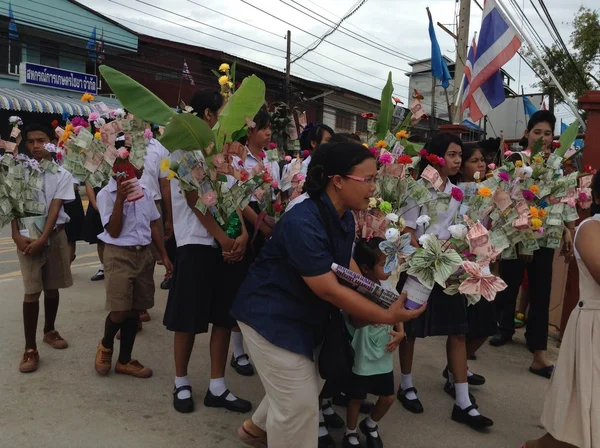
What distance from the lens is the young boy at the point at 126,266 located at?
147 inches

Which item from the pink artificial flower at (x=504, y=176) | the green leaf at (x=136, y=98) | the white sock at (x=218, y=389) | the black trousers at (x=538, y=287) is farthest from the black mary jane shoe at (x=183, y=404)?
the black trousers at (x=538, y=287)

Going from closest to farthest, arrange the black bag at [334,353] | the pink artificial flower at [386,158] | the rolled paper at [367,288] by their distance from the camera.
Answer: the rolled paper at [367,288], the black bag at [334,353], the pink artificial flower at [386,158]

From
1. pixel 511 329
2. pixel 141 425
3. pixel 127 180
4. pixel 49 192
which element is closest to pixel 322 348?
pixel 141 425

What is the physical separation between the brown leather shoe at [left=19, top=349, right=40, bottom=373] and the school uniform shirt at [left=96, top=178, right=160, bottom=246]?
0.97 meters

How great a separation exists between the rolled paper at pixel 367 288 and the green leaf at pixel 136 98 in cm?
115

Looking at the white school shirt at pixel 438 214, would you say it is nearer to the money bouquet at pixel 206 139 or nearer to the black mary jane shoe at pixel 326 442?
the money bouquet at pixel 206 139

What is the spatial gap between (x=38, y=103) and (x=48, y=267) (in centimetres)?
1568

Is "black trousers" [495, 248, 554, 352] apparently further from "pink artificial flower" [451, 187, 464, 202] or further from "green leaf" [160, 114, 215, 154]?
"green leaf" [160, 114, 215, 154]

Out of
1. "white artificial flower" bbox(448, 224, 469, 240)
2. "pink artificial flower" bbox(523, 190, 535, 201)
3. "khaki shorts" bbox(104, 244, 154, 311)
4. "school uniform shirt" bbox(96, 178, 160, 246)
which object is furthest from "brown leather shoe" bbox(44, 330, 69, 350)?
"pink artificial flower" bbox(523, 190, 535, 201)

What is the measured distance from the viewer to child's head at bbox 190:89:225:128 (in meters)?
3.41

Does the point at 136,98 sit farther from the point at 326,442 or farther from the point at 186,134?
the point at 326,442

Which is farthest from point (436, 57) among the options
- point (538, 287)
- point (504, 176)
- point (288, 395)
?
point (288, 395)

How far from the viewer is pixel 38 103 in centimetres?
1775

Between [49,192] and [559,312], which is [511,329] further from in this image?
[49,192]
